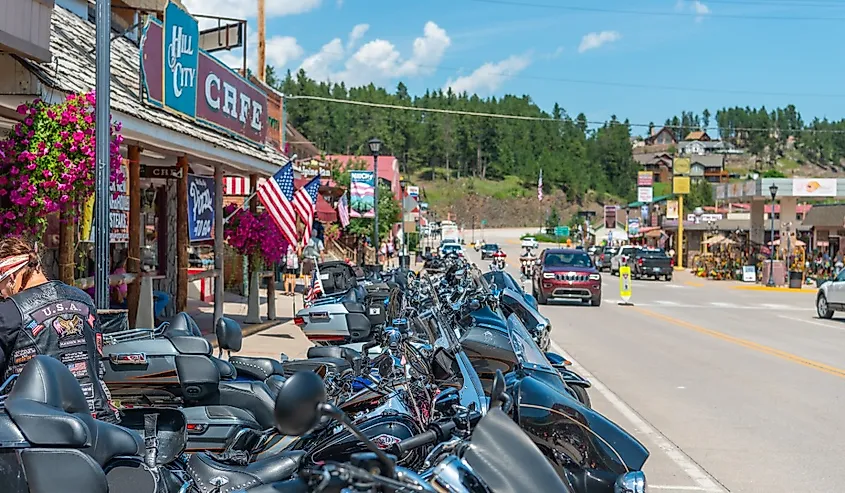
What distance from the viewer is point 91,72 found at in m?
10.9

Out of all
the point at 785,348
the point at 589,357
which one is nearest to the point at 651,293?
the point at 785,348

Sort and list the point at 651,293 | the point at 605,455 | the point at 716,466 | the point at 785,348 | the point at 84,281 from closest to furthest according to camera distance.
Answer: the point at 605,455
the point at 716,466
the point at 84,281
the point at 785,348
the point at 651,293

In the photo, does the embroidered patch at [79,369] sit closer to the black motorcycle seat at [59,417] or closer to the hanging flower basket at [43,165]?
the black motorcycle seat at [59,417]

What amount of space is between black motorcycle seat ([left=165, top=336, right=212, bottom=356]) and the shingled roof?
3544 millimetres

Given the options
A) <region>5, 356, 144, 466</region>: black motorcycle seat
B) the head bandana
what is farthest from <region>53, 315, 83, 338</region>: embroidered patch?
<region>5, 356, 144, 466</region>: black motorcycle seat

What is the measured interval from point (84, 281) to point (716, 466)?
23.8ft

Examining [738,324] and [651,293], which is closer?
[738,324]

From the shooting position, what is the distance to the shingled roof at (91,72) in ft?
31.6

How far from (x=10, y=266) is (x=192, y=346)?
7.29ft

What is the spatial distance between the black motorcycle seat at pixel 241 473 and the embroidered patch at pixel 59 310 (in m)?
1.15

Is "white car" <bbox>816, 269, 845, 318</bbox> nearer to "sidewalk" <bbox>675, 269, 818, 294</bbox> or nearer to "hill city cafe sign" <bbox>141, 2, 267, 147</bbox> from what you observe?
"hill city cafe sign" <bbox>141, 2, 267, 147</bbox>

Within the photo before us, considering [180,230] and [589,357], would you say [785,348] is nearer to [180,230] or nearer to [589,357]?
[589,357]

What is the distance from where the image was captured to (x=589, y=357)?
15500 millimetres

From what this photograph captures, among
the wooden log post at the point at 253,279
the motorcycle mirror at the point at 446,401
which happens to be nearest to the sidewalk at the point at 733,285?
the wooden log post at the point at 253,279
